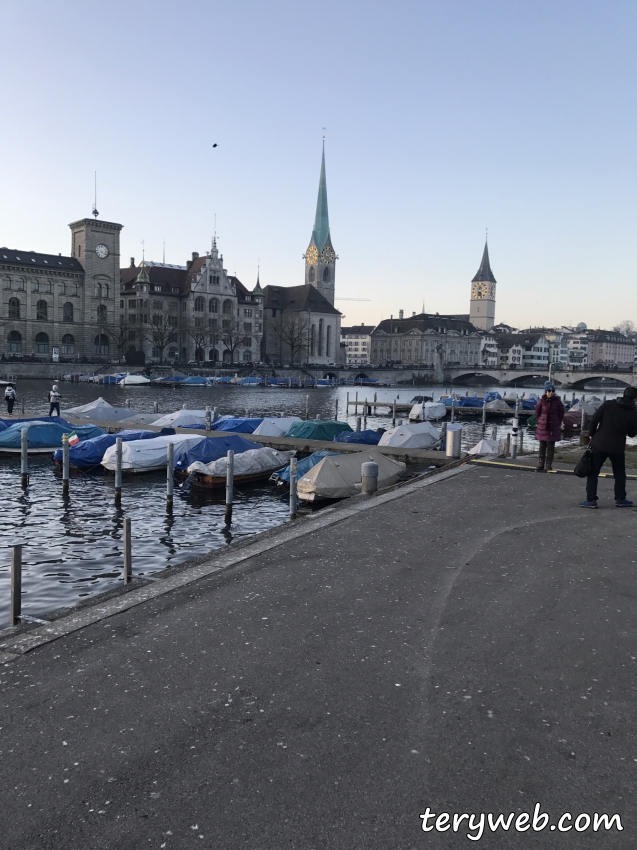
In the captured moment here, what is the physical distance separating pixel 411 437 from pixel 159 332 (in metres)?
109

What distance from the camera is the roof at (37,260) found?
121 m

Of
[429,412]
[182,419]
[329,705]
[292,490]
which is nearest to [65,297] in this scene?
[429,412]

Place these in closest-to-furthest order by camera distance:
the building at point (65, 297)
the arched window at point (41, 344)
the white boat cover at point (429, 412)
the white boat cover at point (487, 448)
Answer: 1. the white boat cover at point (487, 448)
2. the white boat cover at point (429, 412)
3. the building at point (65, 297)
4. the arched window at point (41, 344)

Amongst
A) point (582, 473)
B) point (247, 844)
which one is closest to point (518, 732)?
point (247, 844)

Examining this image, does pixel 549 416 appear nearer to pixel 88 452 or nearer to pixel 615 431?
pixel 615 431

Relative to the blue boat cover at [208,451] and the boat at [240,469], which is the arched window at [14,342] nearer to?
the blue boat cover at [208,451]

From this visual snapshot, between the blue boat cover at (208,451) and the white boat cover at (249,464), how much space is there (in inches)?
25.2

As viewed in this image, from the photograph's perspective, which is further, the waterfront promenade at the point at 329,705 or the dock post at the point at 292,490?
the dock post at the point at 292,490

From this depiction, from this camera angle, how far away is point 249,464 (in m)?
28.2

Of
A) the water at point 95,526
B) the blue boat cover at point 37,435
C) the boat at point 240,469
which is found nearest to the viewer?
the water at point 95,526

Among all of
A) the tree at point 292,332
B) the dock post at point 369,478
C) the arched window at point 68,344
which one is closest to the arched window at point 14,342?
the arched window at point 68,344

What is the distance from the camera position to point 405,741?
5.48m

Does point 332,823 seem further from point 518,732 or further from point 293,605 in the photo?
point 293,605

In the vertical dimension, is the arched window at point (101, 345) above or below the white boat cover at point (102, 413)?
above
